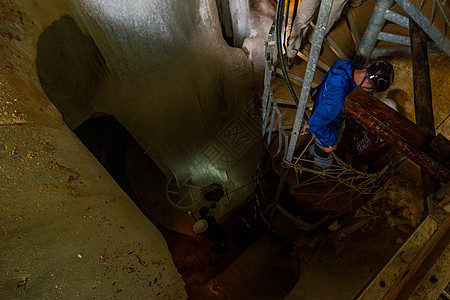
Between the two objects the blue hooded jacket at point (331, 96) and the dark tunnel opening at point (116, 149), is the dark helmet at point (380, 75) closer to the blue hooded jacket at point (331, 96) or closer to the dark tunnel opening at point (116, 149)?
the blue hooded jacket at point (331, 96)

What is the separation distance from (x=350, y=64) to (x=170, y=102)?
402 centimetres

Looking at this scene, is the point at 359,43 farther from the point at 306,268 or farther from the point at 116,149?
the point at 116,149

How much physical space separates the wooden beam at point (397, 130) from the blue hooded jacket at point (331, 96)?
1.94ft

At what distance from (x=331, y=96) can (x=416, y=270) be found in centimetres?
171

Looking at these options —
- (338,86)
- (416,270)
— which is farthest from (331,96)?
(416,270)

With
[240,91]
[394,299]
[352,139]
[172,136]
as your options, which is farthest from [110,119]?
[394,299]

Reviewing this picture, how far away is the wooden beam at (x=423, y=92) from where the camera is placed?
85.7 inches

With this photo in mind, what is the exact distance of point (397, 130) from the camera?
189 centimetres

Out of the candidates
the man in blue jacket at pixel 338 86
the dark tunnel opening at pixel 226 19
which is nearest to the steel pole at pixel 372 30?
the man in blue jacket at pixel 338 86

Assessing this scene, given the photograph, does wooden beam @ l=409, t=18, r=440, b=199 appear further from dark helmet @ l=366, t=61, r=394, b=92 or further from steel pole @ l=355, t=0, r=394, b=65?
steel pole @ l=355, t=0, r=394, b=65

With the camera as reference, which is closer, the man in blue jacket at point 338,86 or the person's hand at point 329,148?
the man in blue jacket at point 338,86

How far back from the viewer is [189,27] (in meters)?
4.91

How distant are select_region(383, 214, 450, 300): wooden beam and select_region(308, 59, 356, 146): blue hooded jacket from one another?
56.9 inches

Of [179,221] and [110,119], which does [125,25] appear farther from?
[179,221]
